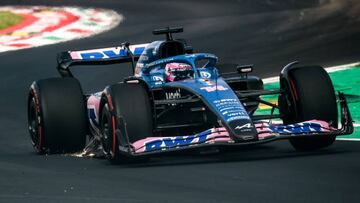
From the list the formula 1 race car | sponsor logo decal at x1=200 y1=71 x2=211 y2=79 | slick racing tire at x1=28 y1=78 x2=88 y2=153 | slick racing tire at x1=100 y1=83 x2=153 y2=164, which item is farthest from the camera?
slick racing tire at x1=28 y1=78 x2=88 y2=153

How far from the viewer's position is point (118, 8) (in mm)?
31953

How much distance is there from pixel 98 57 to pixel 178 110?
2242 millimetres

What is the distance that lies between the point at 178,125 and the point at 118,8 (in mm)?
19983

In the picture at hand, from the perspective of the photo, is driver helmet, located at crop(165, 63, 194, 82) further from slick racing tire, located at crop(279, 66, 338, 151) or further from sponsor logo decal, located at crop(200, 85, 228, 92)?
slick racing tire, located at crop(279, 66, 338, 151)

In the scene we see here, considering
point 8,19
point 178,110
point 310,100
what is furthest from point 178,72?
point 8,19

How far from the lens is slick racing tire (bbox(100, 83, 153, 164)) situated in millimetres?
11539

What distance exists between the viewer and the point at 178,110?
40.7 feet

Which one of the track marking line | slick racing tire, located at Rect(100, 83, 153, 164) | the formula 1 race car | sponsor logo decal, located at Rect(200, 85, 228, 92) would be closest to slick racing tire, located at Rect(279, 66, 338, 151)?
the formula 1 race car

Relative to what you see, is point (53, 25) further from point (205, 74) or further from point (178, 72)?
point (205, 74)

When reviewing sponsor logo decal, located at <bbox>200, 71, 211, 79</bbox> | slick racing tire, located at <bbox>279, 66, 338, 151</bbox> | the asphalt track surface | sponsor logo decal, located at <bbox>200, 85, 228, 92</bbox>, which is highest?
sponsor logo decal, located at <bbox>200, 71, 211, 79</bbox>

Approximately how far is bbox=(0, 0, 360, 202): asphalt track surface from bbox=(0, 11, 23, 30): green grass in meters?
2.67

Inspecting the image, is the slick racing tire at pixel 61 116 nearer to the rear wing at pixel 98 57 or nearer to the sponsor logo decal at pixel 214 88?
the rear wing at pixel 98 57

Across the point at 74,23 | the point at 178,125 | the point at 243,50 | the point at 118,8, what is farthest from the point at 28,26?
the point at 178,125

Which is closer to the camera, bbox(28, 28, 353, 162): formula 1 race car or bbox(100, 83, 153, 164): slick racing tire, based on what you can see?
bbox(28, 28, 353, 162): formula 1 race car
